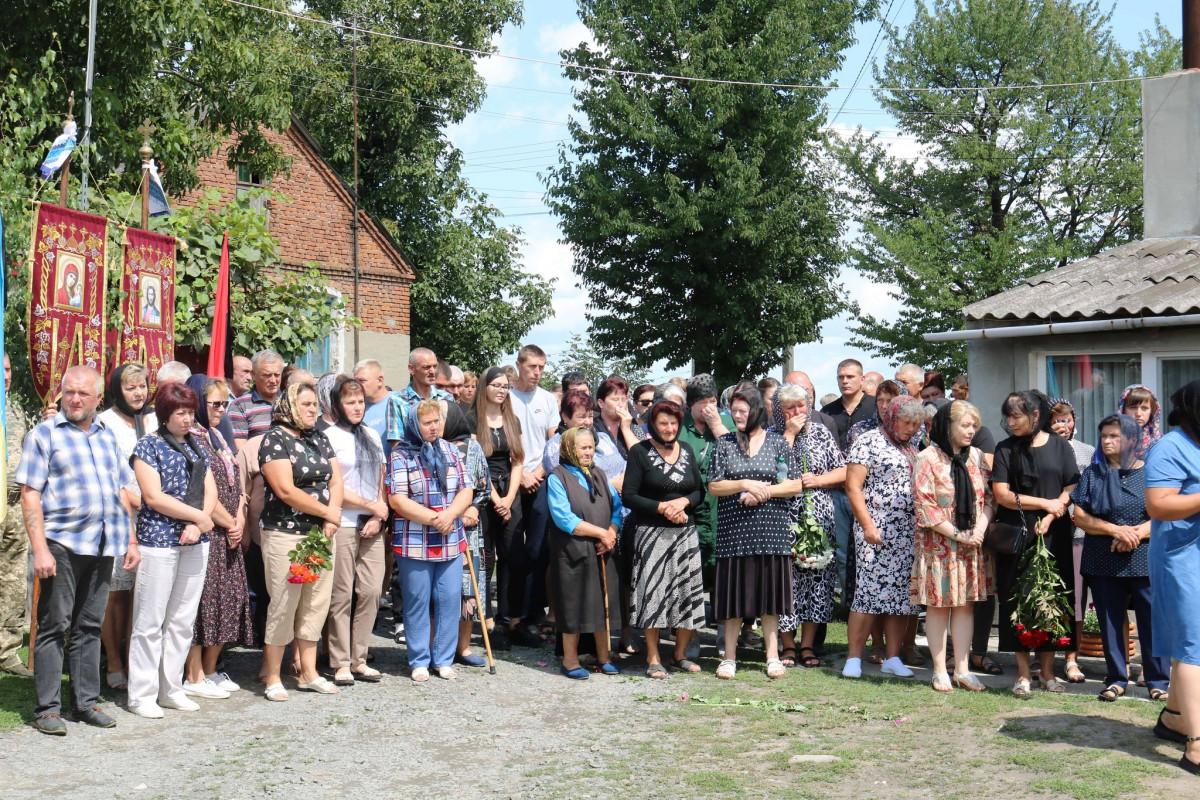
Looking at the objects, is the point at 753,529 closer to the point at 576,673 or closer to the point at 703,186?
the point at 576,673

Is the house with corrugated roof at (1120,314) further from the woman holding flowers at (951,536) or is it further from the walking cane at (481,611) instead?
the walking cane at (481,611)

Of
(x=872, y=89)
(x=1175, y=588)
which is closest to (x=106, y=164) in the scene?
(x=1175, y=588)

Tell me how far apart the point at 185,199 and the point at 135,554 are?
537 inches

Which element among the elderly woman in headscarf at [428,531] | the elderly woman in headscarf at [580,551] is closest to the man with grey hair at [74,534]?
the elderly woman in headscarf at [428,531]

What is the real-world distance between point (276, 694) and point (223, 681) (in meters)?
0.45

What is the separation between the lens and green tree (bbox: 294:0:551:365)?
1191 inches

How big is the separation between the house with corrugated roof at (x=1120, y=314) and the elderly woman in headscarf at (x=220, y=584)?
6920mm

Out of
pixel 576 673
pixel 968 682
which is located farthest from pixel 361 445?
pixel 968 682

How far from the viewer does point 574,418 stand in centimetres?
916

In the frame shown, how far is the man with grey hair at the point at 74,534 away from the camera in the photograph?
6.68m

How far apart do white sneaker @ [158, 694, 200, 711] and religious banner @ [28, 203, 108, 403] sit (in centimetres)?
265

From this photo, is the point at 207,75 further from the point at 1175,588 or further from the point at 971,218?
the point at 971,218

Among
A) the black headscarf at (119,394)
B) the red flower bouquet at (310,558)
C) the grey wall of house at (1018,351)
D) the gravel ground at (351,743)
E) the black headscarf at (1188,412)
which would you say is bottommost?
the gravel ground at (351,743)

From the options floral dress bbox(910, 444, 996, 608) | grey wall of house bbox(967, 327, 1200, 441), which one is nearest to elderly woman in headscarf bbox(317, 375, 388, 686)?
floral dress bbox(910, 444, 996, 608)
